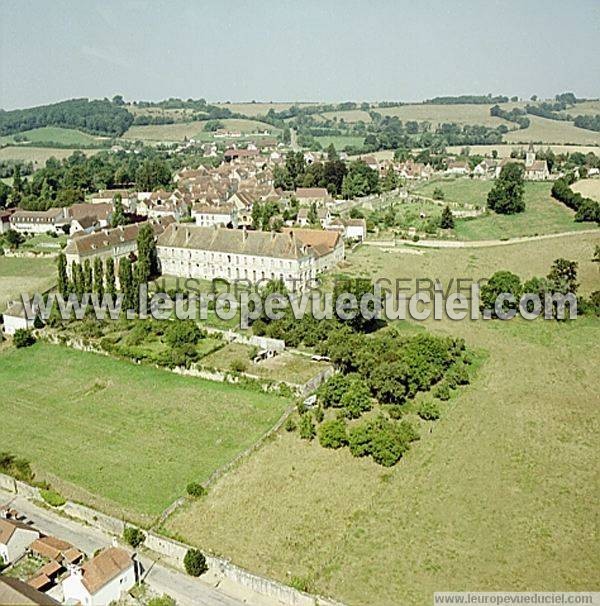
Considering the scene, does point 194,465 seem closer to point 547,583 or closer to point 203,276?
point 547,583

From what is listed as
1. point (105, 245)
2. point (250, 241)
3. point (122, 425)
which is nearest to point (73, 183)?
point (105, 245)

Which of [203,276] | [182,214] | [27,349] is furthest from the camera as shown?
[182,214]

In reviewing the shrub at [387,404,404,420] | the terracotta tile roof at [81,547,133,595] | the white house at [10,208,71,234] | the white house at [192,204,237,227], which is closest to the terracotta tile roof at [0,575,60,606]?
the terracotta tile roof at [81,547,133,595]

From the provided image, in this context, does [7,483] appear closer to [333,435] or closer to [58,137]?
[333,435]

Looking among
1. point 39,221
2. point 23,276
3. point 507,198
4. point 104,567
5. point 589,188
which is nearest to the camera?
point 104,567

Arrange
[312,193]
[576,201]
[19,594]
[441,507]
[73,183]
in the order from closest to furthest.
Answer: [19,594] → [441,507] → [576,201] → [312,193] → [73,183]

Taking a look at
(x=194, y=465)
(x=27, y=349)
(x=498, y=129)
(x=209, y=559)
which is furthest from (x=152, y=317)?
(x=498, y=129)
